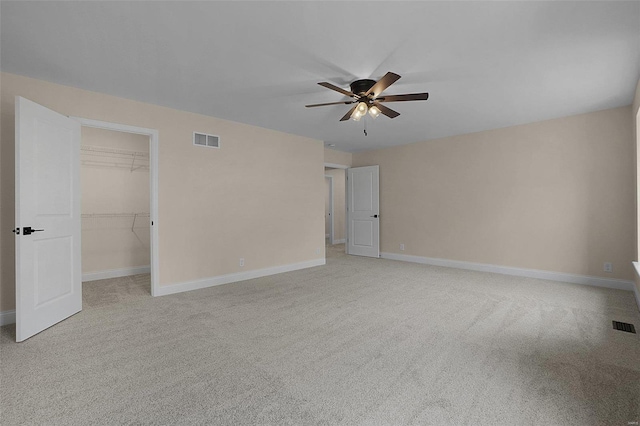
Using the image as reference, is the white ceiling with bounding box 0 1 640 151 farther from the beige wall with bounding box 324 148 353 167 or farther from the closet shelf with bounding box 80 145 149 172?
the beige wall with bounding box 324 148 353 167

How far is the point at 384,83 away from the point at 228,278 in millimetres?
3537

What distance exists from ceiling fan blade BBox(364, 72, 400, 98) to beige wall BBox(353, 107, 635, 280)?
10.9ft

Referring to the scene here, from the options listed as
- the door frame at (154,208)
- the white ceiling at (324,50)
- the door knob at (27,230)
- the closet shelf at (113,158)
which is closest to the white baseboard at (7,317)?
the door knob at (27,230)

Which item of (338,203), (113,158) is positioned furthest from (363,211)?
(113,158)

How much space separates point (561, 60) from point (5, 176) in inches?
217

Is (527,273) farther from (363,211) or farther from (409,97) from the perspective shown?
(409,97)

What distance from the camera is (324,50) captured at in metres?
2.57

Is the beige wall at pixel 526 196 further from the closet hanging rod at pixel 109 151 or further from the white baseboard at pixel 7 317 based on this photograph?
the white baseboard at pixel 7 317

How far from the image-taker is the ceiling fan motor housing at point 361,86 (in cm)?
308

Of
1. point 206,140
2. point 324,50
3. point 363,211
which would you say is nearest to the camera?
point 324,50

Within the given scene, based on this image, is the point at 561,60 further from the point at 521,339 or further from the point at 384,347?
the point at 384,347

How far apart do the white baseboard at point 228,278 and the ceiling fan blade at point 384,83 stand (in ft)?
10.9

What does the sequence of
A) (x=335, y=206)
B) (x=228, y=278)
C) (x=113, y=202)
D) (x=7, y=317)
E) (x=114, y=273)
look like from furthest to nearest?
1. (x=335, y=206)
2. (x=113, y=202)
3. (x=114, y=273)
4. (x=228, y=278)
5. (x=7, y=317)

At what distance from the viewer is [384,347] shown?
2424mm
